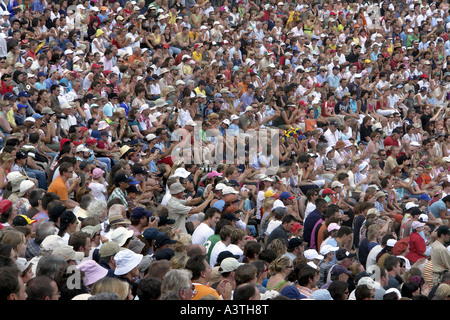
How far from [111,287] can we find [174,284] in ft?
1.70

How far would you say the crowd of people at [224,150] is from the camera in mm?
6949

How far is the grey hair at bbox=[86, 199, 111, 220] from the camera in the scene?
28.1 feet

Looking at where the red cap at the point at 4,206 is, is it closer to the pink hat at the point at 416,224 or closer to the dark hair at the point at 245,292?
the dark hair at the point at 245,292

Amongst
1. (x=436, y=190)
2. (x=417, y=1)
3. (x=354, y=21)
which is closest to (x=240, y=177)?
(x=436, y=190)

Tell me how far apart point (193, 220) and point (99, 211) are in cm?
178

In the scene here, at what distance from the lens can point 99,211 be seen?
862 centimetres

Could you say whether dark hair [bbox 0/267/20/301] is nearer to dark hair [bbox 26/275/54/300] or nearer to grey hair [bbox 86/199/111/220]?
dark hair [bbox 26/275/54/300]

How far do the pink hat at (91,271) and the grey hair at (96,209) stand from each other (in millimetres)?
2243

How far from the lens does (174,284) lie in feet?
18.7

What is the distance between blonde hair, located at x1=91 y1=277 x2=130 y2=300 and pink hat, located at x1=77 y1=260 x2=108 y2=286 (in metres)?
0.43

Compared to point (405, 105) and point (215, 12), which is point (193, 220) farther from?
point (215, 12)

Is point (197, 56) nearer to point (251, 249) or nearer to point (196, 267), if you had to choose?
point (251, 249)

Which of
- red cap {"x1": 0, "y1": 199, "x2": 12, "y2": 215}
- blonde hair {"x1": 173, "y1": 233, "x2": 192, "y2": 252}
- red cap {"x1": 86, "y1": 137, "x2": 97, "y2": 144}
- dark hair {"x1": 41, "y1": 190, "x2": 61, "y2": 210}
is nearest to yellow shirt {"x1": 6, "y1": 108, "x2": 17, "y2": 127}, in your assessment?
red cap {"x1": 86, "y1": 137, "x2": 97, "y2": 144}

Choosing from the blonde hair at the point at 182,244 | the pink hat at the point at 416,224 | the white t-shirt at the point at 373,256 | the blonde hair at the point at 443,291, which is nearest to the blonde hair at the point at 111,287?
the blonde hair at the point at 182,244
